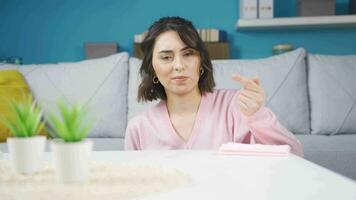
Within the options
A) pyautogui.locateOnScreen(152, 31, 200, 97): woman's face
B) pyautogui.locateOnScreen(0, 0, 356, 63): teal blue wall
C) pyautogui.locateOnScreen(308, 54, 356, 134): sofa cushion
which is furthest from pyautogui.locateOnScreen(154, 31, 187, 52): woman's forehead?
pyautogui.locateOnScreen(0, 0, 356, 63): teal blue wall

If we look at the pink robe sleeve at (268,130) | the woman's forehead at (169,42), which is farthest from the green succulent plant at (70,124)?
the woman's forehead at (169,42)

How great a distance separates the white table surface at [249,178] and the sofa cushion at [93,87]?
1.38 m

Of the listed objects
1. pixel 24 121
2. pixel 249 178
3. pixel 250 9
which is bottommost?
pixel 249 178

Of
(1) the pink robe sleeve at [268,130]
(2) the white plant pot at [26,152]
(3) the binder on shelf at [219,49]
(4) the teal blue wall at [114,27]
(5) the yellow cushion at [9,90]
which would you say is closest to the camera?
(2) the white plant pot at [26,152]

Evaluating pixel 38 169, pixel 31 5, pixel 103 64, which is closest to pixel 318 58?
pixel 103 64

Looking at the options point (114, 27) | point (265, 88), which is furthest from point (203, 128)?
point (114, 27)

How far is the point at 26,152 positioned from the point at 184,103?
734mm

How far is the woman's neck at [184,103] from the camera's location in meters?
1.39

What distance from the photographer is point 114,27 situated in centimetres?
351

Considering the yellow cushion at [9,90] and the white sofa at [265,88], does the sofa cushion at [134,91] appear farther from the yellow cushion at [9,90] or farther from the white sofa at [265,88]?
the yellow cushion at [9,90]

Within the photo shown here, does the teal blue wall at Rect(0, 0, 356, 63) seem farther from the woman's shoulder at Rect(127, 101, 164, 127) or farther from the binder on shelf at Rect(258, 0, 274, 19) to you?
the woman's shoulder at Rect(127, 101, 164, 127)

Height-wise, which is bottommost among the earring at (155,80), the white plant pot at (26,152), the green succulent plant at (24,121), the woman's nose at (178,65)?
the white plant pot at (26,152)

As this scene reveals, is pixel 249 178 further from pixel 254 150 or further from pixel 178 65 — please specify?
pixel 178 65

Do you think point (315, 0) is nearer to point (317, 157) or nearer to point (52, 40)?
point (317, 157)
